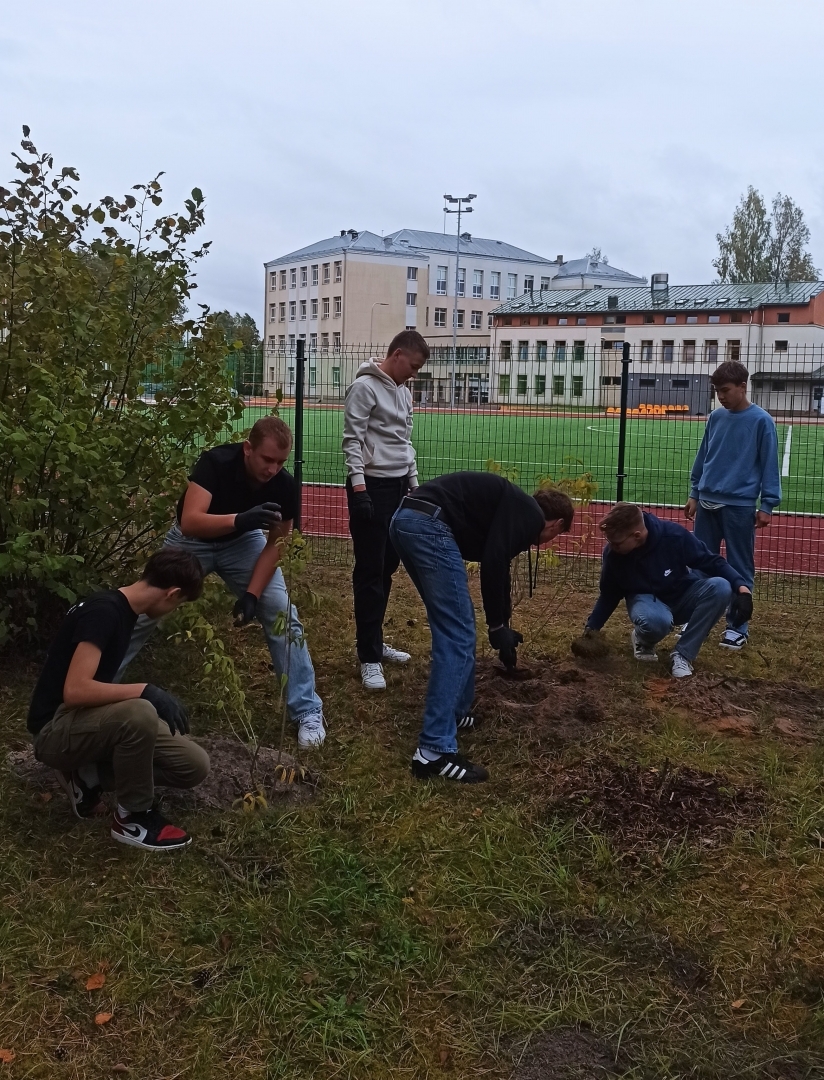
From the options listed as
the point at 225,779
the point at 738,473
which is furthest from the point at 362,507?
the point at 738,473

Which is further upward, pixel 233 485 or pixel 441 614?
pixel 233 485

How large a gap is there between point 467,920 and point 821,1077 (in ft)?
3.73

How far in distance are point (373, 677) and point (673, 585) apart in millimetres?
1824

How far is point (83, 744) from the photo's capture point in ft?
11.5

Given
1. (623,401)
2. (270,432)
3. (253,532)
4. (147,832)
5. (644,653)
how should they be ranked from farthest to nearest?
1. (623,401)
2. (644,653)
3. (253,532)
4. (270,432)
5. (147,832)

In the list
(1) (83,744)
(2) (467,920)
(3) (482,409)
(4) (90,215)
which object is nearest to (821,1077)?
(2) (467,920)

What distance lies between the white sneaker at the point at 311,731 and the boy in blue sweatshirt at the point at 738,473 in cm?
286

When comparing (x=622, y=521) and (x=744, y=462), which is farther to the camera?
(x=744, y=462)

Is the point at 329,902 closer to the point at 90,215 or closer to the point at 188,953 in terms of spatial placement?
the point at 188,953

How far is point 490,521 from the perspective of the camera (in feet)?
14.2

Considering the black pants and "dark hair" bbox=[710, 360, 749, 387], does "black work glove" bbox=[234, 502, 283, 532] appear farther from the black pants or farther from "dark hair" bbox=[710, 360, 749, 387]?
"dark hair" bbox=[710, 360, 749, 387]

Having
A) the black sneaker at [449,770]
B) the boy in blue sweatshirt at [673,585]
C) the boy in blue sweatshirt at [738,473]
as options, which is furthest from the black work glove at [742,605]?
the black sneaker at [449,770]

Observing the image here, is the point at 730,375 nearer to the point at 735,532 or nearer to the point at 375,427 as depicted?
the point at 735,532

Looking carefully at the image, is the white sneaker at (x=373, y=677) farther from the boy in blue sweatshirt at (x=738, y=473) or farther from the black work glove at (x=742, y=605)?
the boy in blue sweatshirt at (x=738, y=473)
